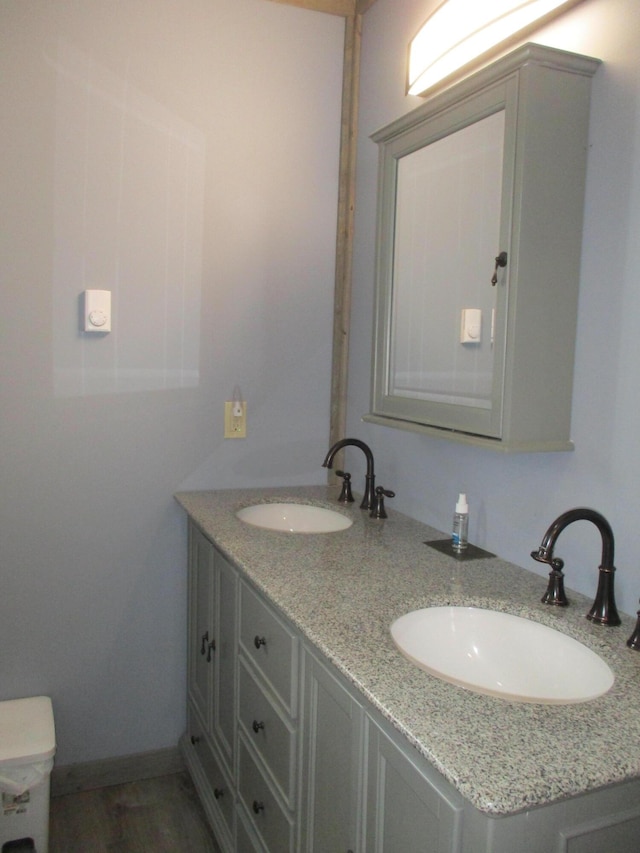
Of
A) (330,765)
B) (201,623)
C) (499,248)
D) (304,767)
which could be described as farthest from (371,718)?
(201,623)

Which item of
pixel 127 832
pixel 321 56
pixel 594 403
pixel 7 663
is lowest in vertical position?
pixel 127 832

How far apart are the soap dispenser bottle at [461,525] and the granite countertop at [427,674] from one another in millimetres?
50

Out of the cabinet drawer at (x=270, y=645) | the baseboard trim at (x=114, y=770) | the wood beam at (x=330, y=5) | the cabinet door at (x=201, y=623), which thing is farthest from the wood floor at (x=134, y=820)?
the wood beam at (x=330, y=5)

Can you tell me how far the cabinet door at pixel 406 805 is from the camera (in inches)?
35.0

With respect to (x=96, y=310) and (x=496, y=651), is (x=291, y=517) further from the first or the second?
(x=496, y=651)

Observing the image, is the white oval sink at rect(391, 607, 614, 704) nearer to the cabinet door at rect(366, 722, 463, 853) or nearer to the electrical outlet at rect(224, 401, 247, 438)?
the cabinet door at rect(366, 722, 463, 853)

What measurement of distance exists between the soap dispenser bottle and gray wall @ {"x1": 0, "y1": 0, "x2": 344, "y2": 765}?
881mm

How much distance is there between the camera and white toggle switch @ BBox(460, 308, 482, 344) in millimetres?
1538

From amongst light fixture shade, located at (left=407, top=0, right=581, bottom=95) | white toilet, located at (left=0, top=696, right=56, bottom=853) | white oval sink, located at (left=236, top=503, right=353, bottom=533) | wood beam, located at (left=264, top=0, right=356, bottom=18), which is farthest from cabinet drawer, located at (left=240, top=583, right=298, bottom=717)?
wood beam, located at (left=264, top=0, right=356, bottom=18)

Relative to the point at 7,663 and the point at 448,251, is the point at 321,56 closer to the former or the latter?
the point at 448,251

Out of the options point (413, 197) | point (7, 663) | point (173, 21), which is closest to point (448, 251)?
point (413, 197)

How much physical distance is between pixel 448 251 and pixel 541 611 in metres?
0.84

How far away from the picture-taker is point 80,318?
6.99ft

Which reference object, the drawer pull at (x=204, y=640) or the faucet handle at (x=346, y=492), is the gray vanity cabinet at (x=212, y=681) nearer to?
the drawer pull at (x=204, y=640)
